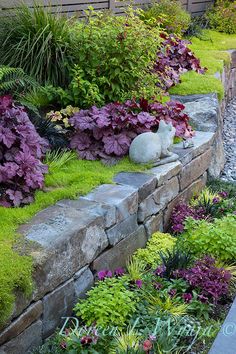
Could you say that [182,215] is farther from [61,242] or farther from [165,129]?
[61,242]

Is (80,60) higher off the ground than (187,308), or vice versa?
(80,60)

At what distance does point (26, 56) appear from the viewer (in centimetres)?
565

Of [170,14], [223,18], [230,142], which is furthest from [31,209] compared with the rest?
[223,18]

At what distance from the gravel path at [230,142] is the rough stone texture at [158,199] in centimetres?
168

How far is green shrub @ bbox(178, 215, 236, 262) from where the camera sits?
391 centimetres

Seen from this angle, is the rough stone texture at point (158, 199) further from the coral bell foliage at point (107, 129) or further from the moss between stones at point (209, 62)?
the moss between stones at point (209, 62)

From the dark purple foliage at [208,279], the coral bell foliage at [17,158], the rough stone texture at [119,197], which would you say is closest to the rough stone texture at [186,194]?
the rough stone texture at [119,197]

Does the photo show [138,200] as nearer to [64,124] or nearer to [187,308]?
[187,308]

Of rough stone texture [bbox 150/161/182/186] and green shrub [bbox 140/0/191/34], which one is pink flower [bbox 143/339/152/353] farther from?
green shrub [bbox 140/0/191/34]

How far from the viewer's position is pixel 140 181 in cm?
412

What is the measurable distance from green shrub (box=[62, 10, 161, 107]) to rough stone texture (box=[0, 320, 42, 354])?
8.56 feet

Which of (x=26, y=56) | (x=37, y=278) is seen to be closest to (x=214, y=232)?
(x=37, y=278)

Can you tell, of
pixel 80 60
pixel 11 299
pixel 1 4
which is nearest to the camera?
pixel 11 299

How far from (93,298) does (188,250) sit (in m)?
1.07
